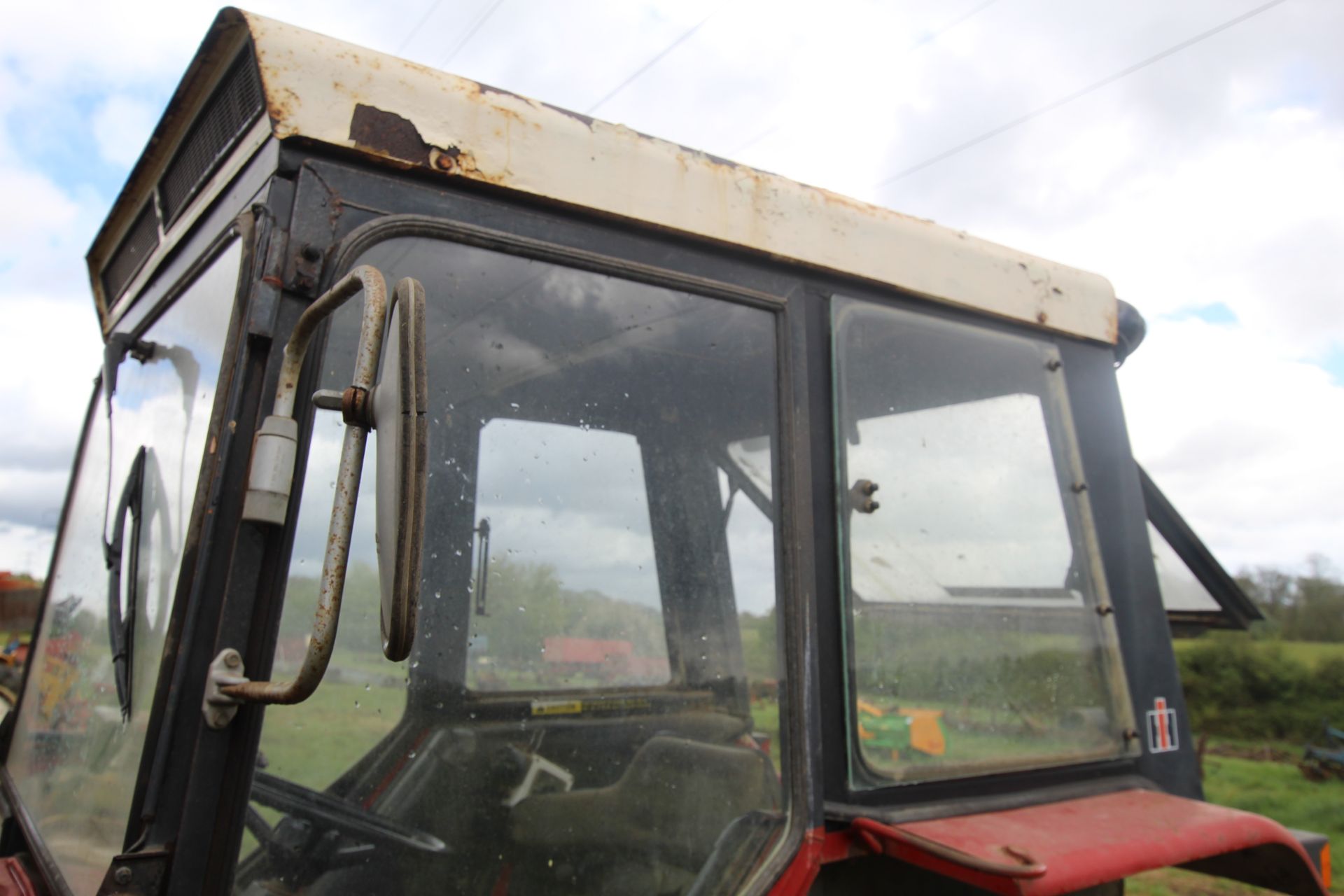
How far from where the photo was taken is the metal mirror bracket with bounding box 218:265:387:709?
953 mm

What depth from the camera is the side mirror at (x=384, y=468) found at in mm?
914

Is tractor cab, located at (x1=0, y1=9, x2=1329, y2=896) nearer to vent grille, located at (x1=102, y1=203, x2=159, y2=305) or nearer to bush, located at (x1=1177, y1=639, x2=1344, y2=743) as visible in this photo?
vent grille, located at (x1=102, y1=203, x2=159, y2=305)

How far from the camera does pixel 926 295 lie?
6.09 ft

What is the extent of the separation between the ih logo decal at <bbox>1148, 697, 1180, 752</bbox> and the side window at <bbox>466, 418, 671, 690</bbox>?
3.59 feet

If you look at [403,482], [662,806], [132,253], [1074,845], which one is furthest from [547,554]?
[132,253]

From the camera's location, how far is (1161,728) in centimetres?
196

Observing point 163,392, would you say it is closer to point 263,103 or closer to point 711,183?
point 263,103

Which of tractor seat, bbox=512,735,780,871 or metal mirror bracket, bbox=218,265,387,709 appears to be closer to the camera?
metal mirror bracket, bbox=218,265,387,709

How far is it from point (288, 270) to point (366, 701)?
62cm

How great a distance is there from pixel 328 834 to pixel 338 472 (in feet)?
1.92

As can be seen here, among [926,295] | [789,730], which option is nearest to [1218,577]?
[926,295]

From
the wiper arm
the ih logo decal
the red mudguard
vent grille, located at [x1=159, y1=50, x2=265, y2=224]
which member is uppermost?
vent grille, located at [x1=159, y1=50, x2=265, y2=224]

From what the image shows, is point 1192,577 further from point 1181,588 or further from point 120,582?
point 120,582

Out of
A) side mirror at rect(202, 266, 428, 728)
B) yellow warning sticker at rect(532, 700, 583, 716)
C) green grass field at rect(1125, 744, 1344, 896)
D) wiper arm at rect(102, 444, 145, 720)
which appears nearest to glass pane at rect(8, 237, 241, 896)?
wiper arm at rect(102, 444, 145, 720)
